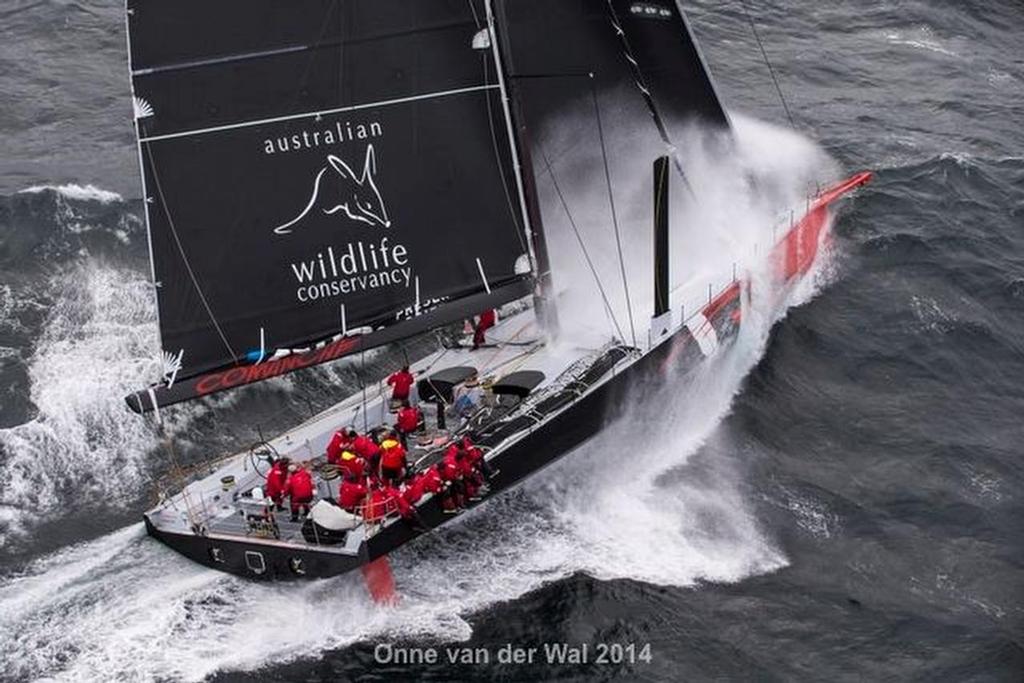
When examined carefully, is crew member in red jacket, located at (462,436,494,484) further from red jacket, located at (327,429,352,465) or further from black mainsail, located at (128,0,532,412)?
black mainsail, located at (128,0,532,412)

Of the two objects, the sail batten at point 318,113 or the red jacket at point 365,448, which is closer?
the sail batten at point 318,113

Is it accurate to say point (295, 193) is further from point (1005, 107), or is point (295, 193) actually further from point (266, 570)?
point (1005, 107)

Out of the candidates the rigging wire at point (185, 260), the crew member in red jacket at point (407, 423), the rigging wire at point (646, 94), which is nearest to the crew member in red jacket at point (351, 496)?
the crew member in red jacket at point (407, 423)

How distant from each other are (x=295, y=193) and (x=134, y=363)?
27.4 feet

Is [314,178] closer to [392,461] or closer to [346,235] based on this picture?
[346,235]

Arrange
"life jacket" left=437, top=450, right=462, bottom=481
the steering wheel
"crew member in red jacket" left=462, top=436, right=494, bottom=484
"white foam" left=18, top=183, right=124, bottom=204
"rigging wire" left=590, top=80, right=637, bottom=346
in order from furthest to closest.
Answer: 1. "white foam" left=18, top=183, right=124, bottom=204
2. "rigging wire" left=590, top=80, right=637, bottom=346
3. the steering wheel
4. "crew member in red jacket" left=462, top=436, right=494, bottom=484
5. "life jacket" left=437, top=450, right=462, bottom=481

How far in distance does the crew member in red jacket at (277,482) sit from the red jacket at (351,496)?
106 centimetres

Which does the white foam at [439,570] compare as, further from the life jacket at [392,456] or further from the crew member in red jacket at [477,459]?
the life jacket at [392,456]

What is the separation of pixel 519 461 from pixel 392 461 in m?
2.45

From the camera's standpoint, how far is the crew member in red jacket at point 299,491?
26.1 meters

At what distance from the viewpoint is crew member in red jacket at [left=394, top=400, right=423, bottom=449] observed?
28438 mm

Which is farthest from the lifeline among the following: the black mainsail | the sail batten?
the sail batten

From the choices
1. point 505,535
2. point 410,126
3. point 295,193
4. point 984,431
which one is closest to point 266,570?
point 505,535

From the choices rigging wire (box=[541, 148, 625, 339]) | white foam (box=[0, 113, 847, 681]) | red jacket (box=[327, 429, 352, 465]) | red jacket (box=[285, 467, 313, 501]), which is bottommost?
white foam (box=[0, 113, 847, 681])
